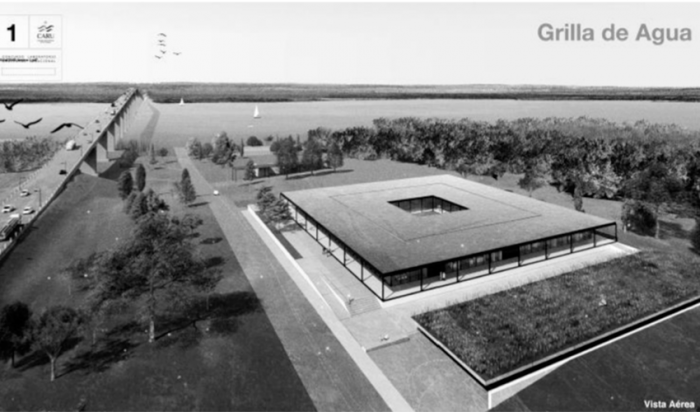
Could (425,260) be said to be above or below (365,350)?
above

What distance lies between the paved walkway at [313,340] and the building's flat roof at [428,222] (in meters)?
7.44

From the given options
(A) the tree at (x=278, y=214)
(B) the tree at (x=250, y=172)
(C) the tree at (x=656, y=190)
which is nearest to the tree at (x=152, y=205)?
(A) the tree at (x=278, y=214)

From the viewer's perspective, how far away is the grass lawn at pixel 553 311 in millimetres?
33594

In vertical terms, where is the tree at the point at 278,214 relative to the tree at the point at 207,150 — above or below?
below

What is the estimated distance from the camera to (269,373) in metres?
31.9

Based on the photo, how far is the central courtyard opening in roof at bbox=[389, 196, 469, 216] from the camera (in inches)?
2665

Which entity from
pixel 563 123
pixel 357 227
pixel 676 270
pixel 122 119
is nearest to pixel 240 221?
pixel 357 227

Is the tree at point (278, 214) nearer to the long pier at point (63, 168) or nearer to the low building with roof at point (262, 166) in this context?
the long pier at point (63, 168)

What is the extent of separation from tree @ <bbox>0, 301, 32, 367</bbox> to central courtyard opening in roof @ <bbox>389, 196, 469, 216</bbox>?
48.0 m

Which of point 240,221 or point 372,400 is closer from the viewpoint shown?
point 372,400

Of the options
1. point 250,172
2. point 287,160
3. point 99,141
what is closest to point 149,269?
point 250,172

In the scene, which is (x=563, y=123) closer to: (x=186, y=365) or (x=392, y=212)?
(x=392, y=212)

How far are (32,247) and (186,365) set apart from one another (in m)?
37.4

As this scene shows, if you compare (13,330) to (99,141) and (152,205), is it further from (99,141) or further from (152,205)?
(99,141)
